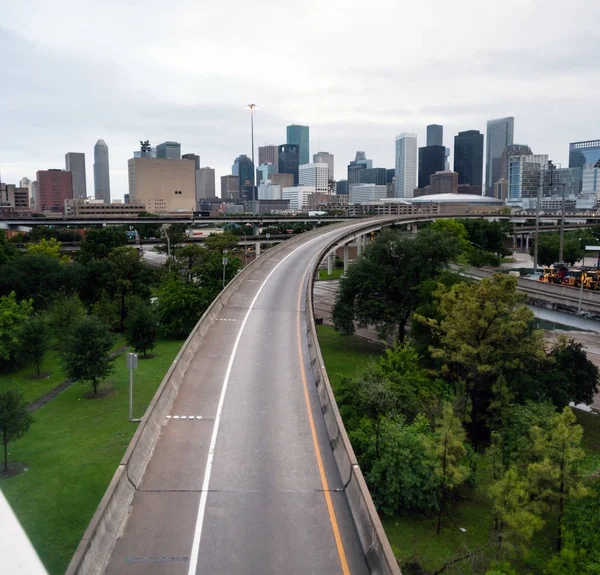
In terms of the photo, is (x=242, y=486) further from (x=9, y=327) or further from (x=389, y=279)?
(x=389, y=279)

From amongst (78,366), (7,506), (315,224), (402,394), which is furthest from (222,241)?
(315,224)

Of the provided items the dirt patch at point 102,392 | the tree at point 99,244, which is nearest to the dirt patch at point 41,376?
the dirt patch at point 102,392

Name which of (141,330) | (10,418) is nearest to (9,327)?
(141,330)

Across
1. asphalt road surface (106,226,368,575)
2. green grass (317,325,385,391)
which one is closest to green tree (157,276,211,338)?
green grass (317,325,385,391)

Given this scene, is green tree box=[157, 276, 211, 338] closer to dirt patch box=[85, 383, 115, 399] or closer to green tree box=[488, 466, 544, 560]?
dirt patch box=[85, 383, 115, 399]

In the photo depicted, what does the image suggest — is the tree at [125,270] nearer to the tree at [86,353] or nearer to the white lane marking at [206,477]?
the tree at [86,353]
